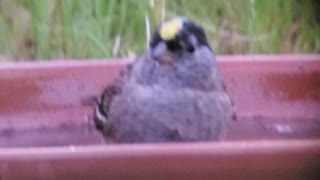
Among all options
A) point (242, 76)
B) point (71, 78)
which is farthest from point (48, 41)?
point (242, 76)

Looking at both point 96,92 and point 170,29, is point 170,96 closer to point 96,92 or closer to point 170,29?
point 170,29

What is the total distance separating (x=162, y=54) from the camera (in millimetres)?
1554

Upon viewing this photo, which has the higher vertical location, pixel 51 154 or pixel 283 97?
pixel 51 154

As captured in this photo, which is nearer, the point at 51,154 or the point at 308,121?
the point at 51,154

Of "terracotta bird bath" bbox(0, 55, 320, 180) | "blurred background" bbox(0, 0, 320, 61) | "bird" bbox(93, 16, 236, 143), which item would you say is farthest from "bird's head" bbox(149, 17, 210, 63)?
"blurred background" bbox(0, 0, 320, 61)

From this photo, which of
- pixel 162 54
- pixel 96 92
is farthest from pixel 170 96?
pixel 96 92

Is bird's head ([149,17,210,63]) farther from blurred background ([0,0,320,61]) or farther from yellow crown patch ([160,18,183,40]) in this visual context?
blurred background ([0,0,320,61])

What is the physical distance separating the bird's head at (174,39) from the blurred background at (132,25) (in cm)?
46

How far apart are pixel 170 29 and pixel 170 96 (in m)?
0.11

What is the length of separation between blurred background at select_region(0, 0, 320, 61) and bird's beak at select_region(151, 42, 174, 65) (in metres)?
0.48

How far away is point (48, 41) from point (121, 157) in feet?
2.88

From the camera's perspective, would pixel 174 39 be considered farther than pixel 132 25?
No

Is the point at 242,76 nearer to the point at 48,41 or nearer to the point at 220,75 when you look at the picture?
the point at 220,75

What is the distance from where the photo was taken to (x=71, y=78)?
1774mm
